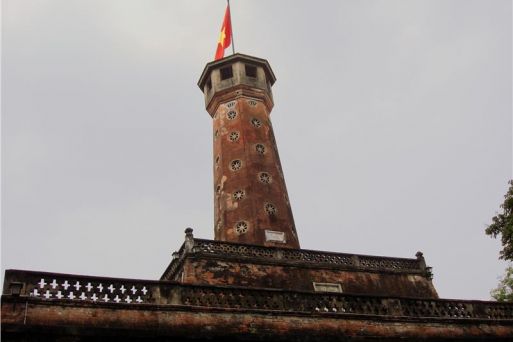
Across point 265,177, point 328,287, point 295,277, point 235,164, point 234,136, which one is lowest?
point 328,287

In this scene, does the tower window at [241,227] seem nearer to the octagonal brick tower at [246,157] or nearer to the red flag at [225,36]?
the octagonal brick tower at [246,157]

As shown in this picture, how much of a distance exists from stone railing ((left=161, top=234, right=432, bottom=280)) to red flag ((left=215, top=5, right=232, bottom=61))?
15863mm

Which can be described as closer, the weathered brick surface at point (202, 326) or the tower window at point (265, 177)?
the weathered brick surface at point (202, 326)

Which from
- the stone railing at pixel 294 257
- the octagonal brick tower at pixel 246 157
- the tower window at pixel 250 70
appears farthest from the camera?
the tower window at pixel 250 70

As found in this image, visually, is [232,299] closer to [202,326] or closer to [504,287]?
[202,326]

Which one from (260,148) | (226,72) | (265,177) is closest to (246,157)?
(260,148)

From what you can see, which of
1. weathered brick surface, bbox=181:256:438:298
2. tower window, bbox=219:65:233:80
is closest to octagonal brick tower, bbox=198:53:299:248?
tower window, bbox=219:65:233:80

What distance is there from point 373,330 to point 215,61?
20.4m

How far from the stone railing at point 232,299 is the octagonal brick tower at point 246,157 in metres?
8.26

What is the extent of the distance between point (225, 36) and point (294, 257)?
18441mm

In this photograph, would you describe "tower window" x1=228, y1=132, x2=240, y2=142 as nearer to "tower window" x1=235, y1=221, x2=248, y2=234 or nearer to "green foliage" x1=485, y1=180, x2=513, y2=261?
"tower window" x1=235, y1=221, x2=248, y2=234

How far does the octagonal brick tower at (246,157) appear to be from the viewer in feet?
76.4

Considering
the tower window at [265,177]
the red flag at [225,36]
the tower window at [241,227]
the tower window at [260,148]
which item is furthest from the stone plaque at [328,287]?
the red flag at [225,36]

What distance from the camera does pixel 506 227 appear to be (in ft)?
66.6
